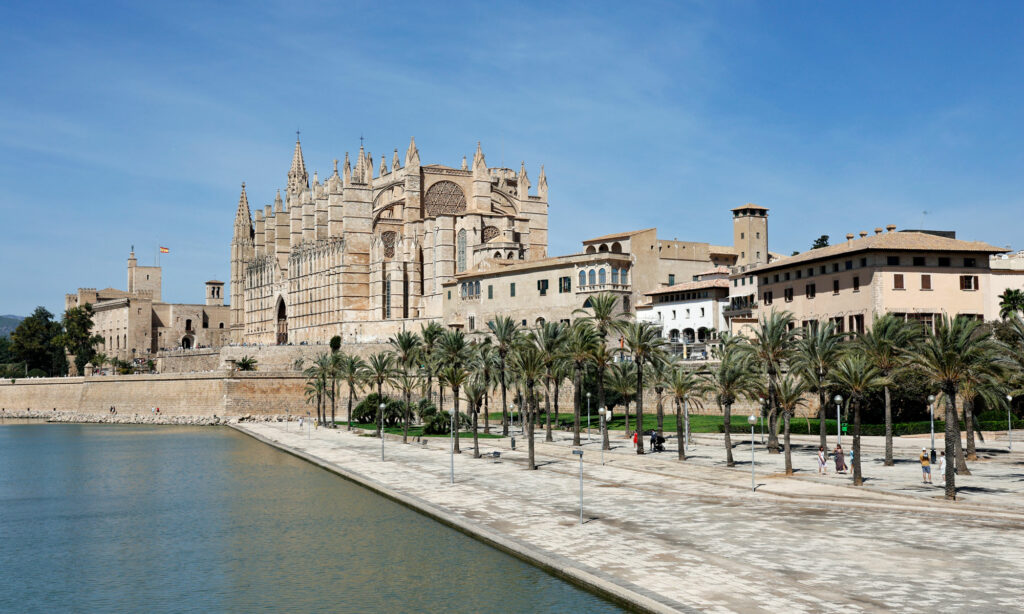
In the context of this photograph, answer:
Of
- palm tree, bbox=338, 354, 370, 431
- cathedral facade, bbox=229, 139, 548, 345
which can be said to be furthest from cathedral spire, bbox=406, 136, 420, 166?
palm tree, bbox=338, 354, 370, 431

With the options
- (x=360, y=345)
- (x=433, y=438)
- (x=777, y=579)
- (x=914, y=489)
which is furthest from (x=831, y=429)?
(x=360, y=345)

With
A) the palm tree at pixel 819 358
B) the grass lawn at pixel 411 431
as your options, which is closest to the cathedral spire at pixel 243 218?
the grass lawn at pixel 411 431

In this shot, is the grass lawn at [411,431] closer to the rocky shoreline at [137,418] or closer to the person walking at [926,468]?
the rocky shoreline at [137,418]

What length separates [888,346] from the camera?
34125 mm

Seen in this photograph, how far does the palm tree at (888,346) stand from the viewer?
3422 centimetres

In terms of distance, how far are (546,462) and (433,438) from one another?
16682mm

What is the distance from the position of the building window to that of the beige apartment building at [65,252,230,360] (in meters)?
106

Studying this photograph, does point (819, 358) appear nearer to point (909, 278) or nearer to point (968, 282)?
point (909, 278)

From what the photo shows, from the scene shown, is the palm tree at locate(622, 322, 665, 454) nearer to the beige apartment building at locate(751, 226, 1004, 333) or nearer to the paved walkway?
the paved walkway

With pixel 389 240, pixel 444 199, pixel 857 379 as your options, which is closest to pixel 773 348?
pixel 857 379

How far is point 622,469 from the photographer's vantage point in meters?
37.7

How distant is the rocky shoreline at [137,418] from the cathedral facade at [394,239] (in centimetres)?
1514

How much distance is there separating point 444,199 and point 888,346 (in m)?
70.3

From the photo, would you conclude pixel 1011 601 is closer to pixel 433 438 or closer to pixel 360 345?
pixel 433 438
